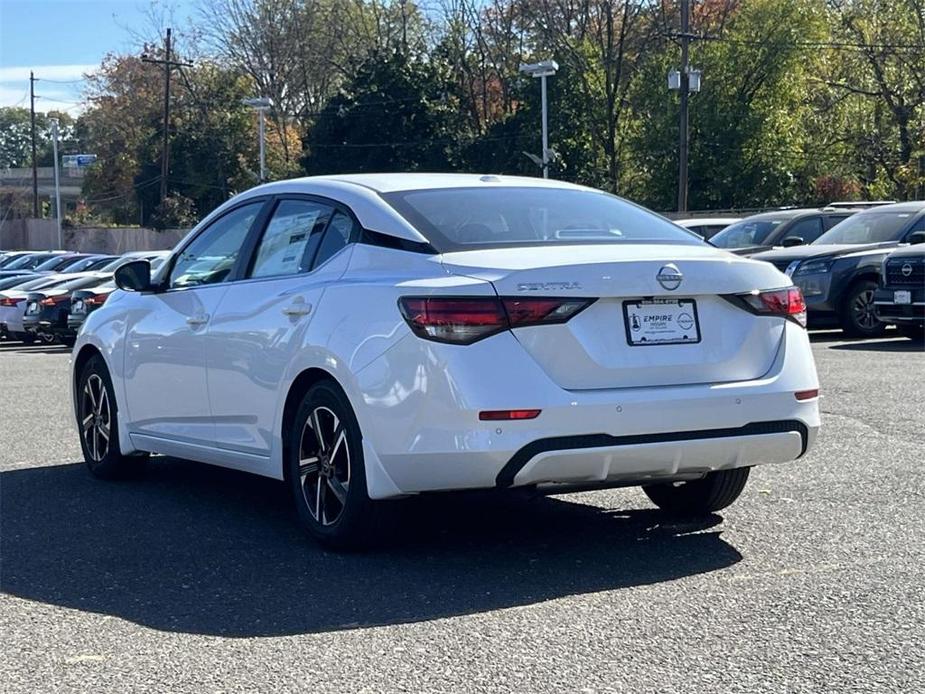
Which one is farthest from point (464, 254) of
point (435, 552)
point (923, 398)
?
point (923, 398)

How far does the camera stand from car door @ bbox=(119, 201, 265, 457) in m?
6.87

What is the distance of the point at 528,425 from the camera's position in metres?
5.15

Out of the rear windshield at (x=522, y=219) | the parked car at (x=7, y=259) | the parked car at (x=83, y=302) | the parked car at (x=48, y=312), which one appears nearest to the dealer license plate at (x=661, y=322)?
the rear windshield at (x=522, y=219)

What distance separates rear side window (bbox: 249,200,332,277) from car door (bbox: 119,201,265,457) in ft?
0.68

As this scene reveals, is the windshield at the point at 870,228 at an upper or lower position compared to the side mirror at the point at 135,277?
upper

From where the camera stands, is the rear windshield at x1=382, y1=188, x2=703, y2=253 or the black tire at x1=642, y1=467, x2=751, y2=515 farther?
the black tire at x1=642, y1=467, x2=751, y2=515

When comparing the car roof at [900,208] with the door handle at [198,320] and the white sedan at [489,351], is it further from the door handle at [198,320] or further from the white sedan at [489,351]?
the door handle at [198,320]

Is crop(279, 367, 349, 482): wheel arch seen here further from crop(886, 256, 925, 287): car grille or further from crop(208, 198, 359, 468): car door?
crop(886, 256, 925, 287): car grille

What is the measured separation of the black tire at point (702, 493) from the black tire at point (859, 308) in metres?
11.2

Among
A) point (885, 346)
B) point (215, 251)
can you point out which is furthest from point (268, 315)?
point (885, 346)

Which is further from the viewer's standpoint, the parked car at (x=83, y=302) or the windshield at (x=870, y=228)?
the parked car at (x=83, y=302)

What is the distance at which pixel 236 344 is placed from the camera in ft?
21.2

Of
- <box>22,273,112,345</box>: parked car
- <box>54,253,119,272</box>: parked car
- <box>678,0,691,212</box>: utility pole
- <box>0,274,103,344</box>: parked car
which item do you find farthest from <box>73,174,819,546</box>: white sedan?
<box>678,0,691,212</box>: utility pole

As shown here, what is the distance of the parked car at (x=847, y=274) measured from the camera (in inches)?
677
